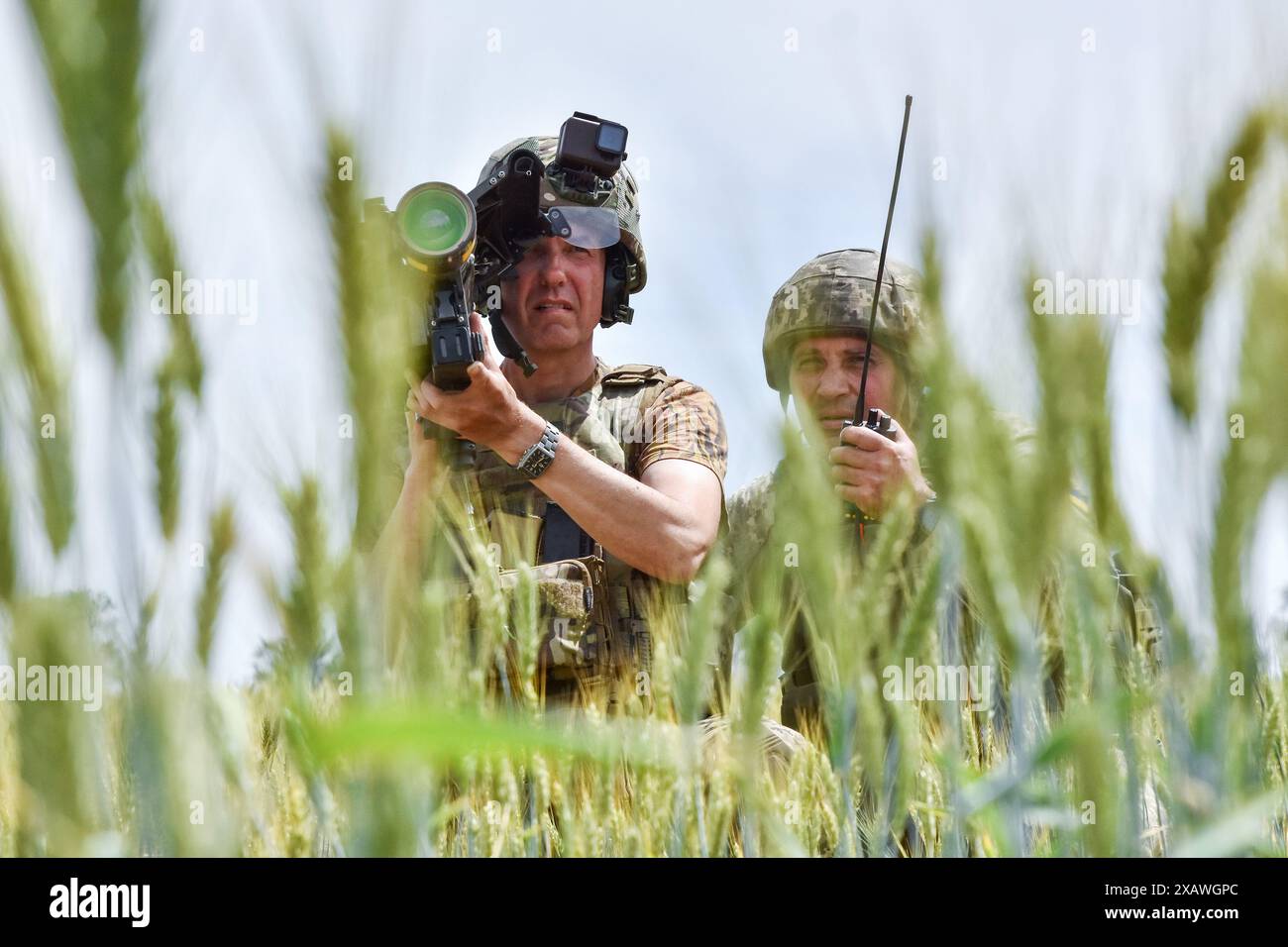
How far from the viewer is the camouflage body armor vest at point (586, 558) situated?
6.23ft

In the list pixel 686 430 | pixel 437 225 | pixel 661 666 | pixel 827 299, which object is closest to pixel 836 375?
pixel 827 299

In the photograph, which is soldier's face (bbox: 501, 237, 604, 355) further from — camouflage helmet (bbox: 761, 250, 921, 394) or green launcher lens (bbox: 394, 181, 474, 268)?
green launcher lens (bbox: 394, 181, 474, 268)

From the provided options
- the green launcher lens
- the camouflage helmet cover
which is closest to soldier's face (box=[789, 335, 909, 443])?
the camouflage helmet cover

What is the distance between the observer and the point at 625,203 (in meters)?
2.48

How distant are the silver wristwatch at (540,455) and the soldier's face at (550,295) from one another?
46 centimetres

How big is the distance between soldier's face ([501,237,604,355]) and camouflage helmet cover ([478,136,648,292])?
151 millimetres

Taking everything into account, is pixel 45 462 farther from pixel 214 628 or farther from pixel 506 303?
pixel 506 303

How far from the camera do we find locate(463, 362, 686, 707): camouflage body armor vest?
1.90 meters

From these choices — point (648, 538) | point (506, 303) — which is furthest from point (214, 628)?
point (506, 303)

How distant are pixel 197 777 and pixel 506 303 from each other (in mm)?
1812

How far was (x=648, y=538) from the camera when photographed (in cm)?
186

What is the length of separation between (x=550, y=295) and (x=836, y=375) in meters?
0.59
